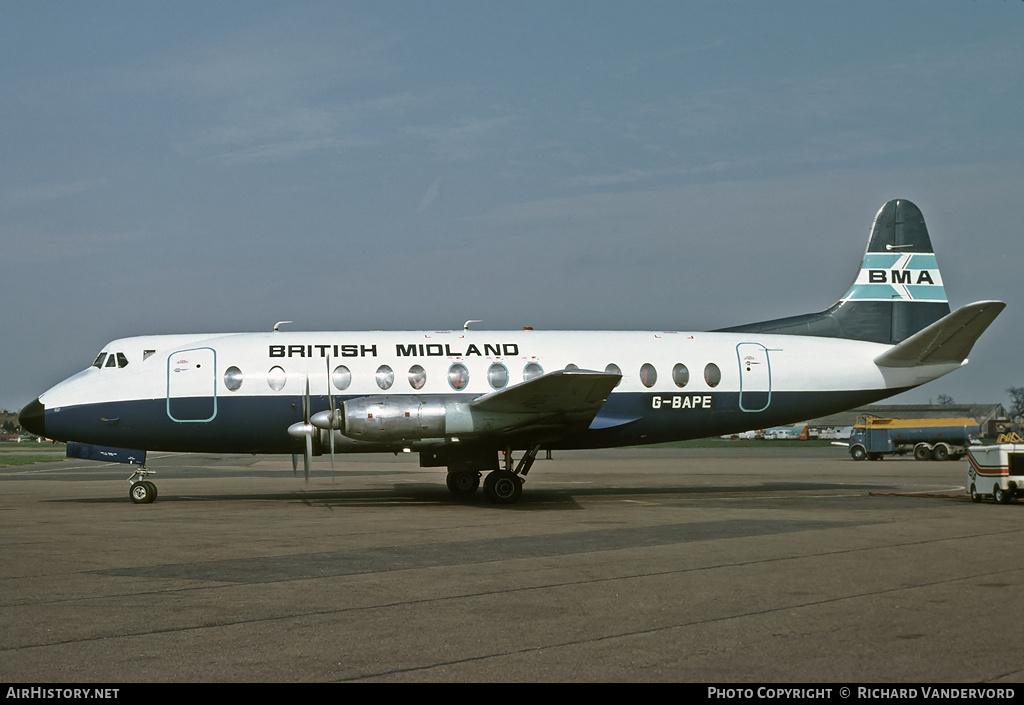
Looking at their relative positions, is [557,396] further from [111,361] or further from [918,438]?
[918,438]

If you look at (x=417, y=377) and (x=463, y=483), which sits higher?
(x=417, y=377)

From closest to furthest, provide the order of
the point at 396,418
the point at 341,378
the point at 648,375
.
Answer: the point at 396,418
the point at 341,378
the point at 648,375

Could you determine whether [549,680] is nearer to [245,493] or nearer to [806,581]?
[806,581]

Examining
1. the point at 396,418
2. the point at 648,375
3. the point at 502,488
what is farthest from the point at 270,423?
the point at 648,375

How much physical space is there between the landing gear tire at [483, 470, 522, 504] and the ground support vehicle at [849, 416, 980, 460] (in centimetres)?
3108

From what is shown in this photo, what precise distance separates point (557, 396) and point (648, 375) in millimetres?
3733

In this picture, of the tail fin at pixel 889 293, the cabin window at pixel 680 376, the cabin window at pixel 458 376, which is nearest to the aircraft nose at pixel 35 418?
the cabin window at pixel 458 376

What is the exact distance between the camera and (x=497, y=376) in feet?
70.9

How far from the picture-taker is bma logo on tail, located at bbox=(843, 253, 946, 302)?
2430 cm

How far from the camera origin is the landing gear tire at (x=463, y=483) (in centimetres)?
2292

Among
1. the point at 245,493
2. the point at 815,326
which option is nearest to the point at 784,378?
the point at 815,326

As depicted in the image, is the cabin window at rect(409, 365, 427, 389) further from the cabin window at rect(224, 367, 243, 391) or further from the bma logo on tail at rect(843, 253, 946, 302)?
the bma logo on tail at rect(843, 253, 946, 302)

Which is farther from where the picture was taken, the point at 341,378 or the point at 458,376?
the point at 458,376

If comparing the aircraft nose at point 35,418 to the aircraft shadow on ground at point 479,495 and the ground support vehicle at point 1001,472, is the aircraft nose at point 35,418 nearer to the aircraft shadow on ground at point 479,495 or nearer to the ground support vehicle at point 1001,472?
the aircraft shadow on ground at point 479,495
